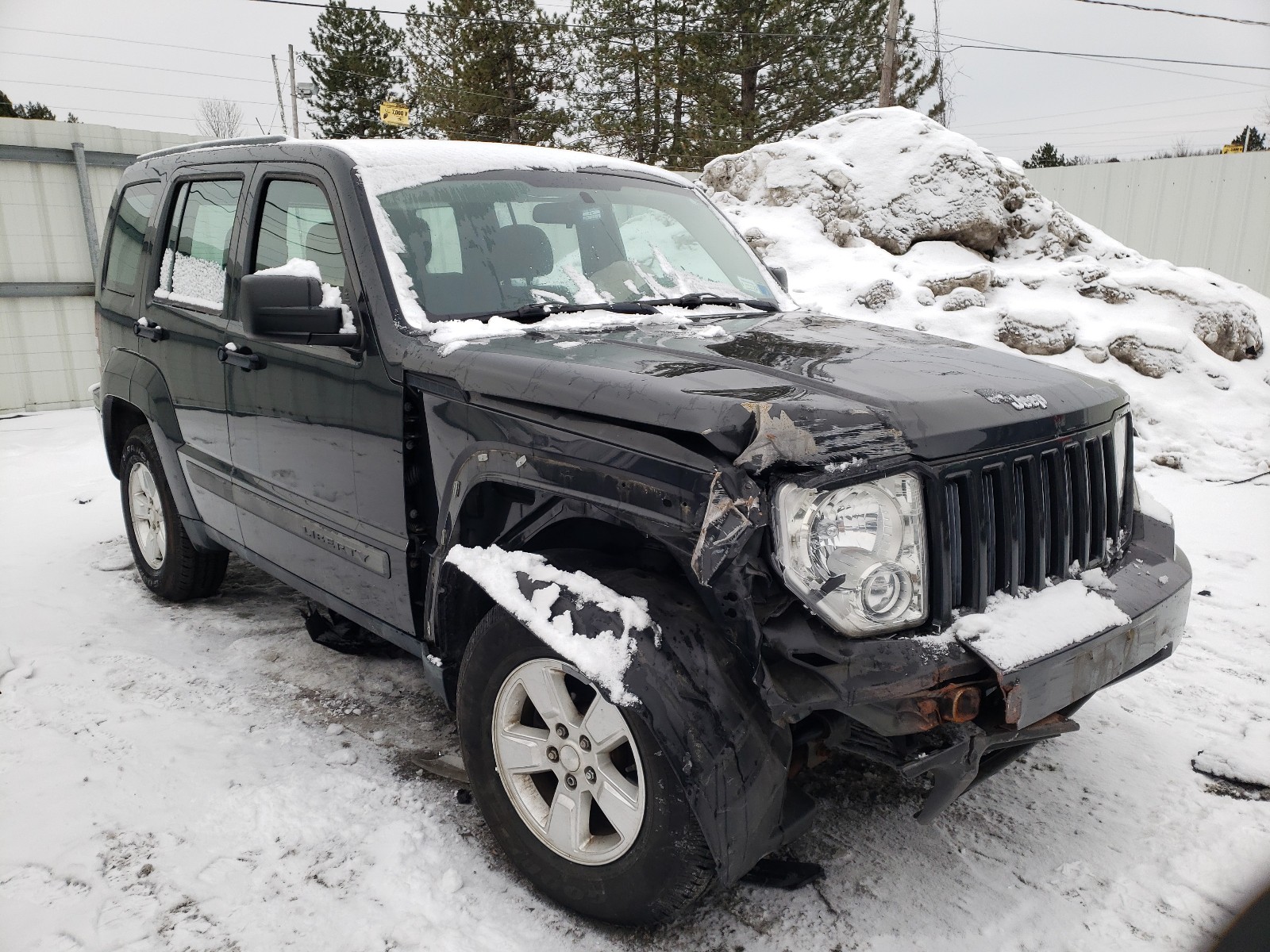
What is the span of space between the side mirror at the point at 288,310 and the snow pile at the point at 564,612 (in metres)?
0.85

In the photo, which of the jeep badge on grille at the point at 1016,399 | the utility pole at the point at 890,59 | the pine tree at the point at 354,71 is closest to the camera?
the jeep badge on grille at the point at 1016,399

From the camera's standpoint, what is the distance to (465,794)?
9.27 ft

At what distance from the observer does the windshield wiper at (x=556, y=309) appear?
9.12 ft

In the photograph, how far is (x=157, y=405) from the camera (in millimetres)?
4090

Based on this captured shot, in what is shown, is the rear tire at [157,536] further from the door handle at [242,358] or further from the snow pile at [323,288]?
the snow pile at [323,288]

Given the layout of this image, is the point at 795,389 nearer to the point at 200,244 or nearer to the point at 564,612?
the point at 564,612

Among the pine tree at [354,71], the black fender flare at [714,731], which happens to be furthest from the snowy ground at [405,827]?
the pine tree at [354,71]

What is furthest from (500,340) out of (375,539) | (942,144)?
(942,144)

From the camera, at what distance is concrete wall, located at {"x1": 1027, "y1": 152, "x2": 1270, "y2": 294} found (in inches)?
531

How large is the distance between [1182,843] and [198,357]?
3.88 meters

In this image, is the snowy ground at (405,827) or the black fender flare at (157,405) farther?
the black fender flare at (157,405)

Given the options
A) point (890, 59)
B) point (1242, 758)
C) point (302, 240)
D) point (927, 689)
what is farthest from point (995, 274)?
point (890, 59)

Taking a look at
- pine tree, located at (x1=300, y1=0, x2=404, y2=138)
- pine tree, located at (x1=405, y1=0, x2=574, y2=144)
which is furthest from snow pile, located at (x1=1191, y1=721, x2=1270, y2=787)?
pine tree, located at (x1=300, y1=0, x2=404, y2=138)

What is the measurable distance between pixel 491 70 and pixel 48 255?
1950 centimetres
